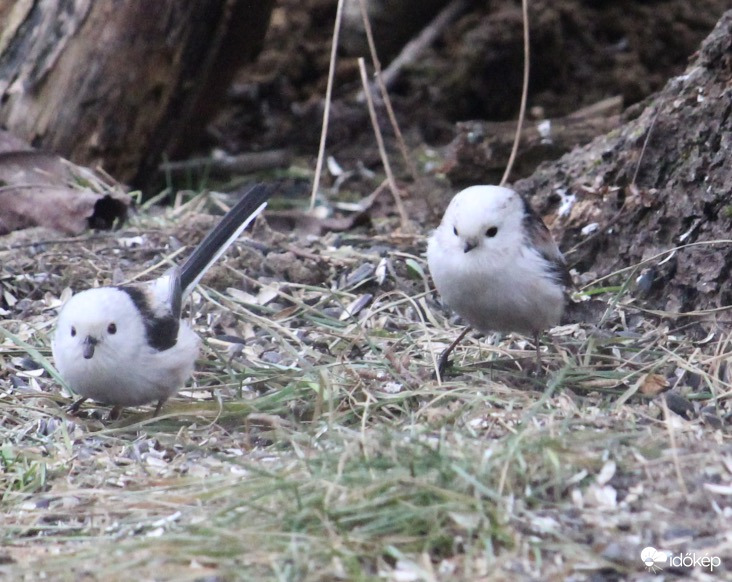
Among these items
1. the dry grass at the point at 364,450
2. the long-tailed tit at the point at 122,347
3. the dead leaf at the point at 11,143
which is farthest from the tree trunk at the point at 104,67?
the long-tailed tit at the point at 122,347

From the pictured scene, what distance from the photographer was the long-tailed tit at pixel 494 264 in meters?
3.68

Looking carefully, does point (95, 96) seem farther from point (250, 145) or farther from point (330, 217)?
point (250, 145)

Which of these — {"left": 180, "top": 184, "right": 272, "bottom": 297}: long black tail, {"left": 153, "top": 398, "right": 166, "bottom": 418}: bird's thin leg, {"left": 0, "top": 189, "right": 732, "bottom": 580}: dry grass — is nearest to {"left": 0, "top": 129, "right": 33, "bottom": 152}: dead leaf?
{"left": 0, "top": 189, "right": 732, "bottom": 580}: dry grass

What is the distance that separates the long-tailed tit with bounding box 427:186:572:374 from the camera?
3.68 meters

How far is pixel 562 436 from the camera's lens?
302 cm

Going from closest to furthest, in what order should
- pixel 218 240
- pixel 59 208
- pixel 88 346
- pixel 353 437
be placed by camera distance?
1. pixel 353 437
2. pixel 88 346
3. pixel 218 240
4. pixel 59 208

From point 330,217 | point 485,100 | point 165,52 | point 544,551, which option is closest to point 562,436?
point 544,551

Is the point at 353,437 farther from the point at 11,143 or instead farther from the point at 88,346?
the point at 11,143

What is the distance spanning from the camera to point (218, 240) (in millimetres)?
4270

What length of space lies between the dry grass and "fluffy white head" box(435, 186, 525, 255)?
487 mm

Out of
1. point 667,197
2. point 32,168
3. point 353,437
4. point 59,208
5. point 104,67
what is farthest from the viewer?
point 104,67

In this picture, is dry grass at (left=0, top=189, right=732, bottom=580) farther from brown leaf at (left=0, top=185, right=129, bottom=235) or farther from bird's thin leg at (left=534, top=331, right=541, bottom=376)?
brown leaf at (left=0, top=185, right=129, bottom=235)

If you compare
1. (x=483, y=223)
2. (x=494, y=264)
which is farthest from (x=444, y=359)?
(x=483, y=223)

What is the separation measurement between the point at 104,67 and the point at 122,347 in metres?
2.49
